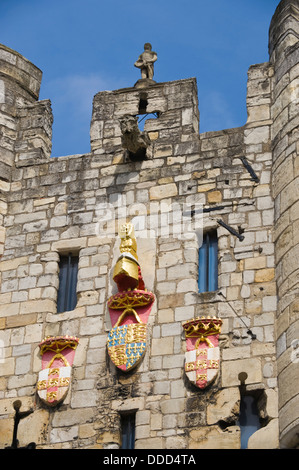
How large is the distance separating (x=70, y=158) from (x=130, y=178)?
1053 millimetres

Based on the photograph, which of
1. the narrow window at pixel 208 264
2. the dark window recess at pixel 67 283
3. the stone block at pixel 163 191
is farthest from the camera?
the stone block at pixel 163 191

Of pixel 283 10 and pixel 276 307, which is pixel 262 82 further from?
pixel 276 307

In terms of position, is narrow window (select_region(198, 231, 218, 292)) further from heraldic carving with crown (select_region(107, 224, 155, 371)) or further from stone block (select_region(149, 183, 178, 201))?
stone block (select_region(149, 183, 178, 201))

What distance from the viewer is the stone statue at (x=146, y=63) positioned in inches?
747

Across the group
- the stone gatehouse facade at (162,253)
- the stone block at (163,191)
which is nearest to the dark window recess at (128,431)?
the stone gatehouse facade at (162,253)

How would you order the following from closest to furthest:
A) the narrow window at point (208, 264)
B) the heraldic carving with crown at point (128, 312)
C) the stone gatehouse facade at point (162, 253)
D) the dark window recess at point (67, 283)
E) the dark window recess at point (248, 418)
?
the dark window recess at point (248, 418) → the stone gatehouse facade at point (162, 253) → the heraldic carving with crown at point (128, 312) → the narrow window at point (208, 264) → the dark window recess at point (67, 283)

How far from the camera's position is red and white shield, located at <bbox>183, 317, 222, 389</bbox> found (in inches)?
623

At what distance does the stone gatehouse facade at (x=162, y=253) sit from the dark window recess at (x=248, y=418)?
52 mm

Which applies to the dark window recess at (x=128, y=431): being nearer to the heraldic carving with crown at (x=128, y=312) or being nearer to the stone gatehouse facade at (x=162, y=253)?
the stone gatehouse facade at (x=162, y=253)

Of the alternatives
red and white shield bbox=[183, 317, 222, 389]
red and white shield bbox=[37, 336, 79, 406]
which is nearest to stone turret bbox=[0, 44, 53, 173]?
red and white shield bbox=[37, 336, 79, 406]

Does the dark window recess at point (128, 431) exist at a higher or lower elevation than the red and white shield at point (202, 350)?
lower

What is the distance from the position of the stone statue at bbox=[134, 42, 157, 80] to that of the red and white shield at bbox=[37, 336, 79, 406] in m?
4.38

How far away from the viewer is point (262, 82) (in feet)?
59.3
